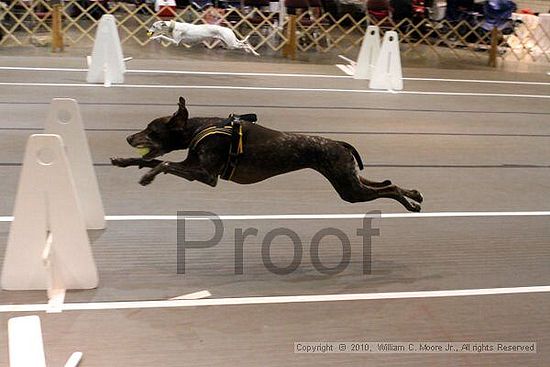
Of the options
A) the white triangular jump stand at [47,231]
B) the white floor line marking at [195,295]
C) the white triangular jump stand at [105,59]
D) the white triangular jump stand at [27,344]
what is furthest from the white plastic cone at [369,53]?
the white triangular jump stand at [27,344]

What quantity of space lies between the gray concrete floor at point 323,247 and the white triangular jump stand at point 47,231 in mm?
67

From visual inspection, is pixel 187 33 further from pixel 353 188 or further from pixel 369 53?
pixel 353 188

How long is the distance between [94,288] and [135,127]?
2753 millimetres

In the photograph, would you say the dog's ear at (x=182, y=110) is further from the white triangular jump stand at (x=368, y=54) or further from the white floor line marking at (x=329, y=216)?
the white triangular jump stand at (x=368, y=54)

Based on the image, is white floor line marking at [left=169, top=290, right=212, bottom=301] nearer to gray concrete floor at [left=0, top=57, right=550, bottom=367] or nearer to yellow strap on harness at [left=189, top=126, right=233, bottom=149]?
gray concrete floor at [left=0, top=57, right=550, bottom=367]

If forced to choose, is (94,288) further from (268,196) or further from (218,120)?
(268,196)

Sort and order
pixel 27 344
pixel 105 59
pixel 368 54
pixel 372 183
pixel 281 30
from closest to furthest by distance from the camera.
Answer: pixel 27 344
pixel 372 183
pixel 105 59
pixel 368 54
pixel 281 30

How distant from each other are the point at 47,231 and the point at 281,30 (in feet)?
26.8

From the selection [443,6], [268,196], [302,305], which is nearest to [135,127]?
[268,196]

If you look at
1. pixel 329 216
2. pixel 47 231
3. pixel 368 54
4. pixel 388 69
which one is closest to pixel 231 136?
pixel 47 231

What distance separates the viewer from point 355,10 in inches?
488

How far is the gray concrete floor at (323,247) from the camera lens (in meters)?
2.24

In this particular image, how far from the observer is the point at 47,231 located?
2.50 metres

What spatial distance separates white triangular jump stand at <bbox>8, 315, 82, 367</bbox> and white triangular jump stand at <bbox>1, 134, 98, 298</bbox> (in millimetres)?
234
